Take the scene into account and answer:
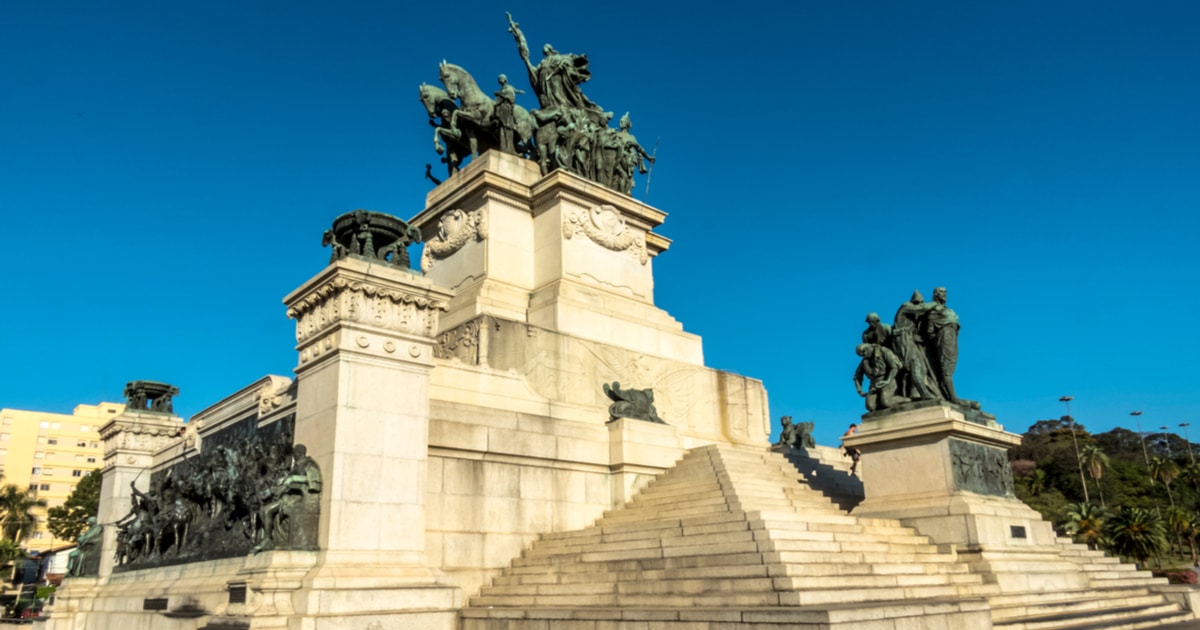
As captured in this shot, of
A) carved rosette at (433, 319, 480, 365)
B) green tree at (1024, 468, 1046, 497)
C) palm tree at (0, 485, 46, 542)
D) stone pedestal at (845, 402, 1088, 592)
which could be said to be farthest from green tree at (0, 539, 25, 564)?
green tree at (1024, 468, 1046, 497)

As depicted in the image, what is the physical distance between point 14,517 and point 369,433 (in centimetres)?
6879

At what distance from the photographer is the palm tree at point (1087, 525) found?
47975mm

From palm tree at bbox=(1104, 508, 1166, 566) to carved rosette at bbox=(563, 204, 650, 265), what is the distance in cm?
3462

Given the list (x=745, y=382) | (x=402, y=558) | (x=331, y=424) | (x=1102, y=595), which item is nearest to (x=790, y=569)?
(x=402, y=558)

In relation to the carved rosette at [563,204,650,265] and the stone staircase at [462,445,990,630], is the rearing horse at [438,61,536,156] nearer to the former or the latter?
the carved rosette at [563,204,650,265]

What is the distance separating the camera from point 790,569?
38.3ft

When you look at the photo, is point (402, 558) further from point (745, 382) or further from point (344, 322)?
point (745, 382)

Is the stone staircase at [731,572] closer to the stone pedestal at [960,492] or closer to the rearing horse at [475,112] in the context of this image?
the stone pedestal at [960,492]

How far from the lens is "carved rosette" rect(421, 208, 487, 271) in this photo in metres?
24.8

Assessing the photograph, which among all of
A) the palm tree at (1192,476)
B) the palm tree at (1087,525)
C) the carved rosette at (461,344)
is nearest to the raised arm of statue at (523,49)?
the carved rosette at (461,344)

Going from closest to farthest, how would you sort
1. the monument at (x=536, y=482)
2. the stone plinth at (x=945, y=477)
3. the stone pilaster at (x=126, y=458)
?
the monument at (x=536, y=482) < the stone plinth at (x=945, y=477) < the stone pilaster at (x=126, y=458)

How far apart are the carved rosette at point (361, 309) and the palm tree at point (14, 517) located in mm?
66301

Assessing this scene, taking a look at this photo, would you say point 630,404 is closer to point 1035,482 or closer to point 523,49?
point 523,49

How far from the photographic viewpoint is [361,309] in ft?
44.8
